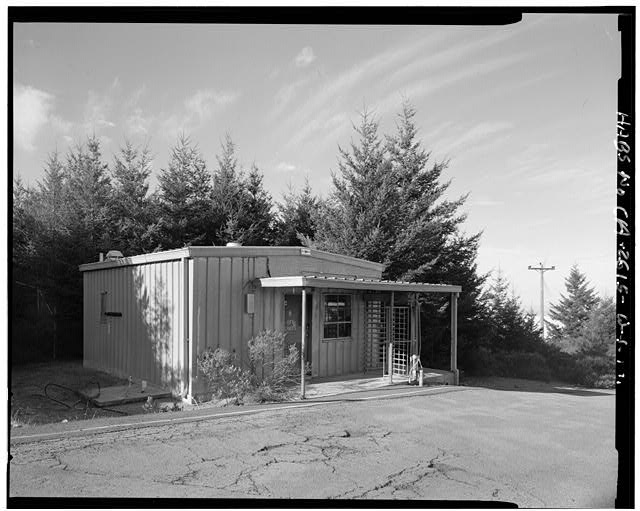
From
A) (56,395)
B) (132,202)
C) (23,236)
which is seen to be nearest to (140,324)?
(56,395)

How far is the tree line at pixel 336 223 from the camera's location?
15188 millimetres

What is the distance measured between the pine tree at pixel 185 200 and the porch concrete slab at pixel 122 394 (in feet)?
29.8

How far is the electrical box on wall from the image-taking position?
8836mm

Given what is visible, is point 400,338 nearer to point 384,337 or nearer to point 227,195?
point 384,337

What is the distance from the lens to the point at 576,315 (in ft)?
92.2

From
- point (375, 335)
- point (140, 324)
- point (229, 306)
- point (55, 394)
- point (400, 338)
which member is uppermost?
point (229, 306)

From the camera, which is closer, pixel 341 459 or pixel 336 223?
pixel 341 459

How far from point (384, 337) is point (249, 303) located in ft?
12.1

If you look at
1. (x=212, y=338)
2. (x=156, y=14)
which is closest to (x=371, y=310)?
(x=212, y=338)

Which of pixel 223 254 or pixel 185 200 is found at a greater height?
pixel 185 200

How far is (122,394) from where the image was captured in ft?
28.5

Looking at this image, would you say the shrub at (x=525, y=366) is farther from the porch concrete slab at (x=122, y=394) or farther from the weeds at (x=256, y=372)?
the porch concrete slab at (x=122, y=394)

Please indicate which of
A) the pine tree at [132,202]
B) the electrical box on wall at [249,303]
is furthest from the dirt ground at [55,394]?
the pine tree at [132,202]

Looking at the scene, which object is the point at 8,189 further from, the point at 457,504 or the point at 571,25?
the point at 571,25
